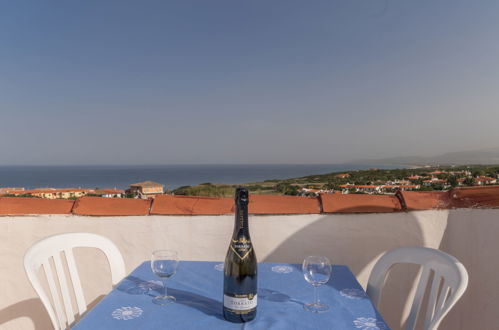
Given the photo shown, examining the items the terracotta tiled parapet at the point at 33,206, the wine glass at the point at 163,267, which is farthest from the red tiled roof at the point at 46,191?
the wine glass at the point at 163,267

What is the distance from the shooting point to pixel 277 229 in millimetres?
1497

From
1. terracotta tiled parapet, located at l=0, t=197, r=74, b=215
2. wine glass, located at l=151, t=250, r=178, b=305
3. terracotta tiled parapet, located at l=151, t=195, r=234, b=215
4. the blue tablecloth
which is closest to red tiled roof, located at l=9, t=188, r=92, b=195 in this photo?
terracotta tiled parapet, located at l=0, t=197, r=74, b=215

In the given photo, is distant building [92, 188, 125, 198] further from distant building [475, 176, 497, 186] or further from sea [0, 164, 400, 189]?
distant building [475, 176, 497, 186]

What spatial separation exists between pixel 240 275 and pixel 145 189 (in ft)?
3.74

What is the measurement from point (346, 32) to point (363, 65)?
0.99 meters

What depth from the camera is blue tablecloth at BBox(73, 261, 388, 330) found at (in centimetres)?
69

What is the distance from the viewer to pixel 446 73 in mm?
5719

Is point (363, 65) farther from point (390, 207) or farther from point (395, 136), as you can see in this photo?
point (390, 207)

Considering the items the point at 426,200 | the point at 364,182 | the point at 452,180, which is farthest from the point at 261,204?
the point at 452,180

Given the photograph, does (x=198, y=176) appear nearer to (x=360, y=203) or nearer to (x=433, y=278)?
(x=360, y=203)

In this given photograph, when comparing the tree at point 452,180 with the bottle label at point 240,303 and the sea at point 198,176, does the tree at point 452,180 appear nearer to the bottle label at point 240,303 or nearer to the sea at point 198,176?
the sea at point 198,176

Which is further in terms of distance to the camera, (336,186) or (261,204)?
(336,186)

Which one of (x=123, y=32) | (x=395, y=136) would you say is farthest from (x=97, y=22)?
(x=395, y=136)

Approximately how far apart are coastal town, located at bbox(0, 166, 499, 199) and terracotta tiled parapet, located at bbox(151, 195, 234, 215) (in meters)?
0.09
